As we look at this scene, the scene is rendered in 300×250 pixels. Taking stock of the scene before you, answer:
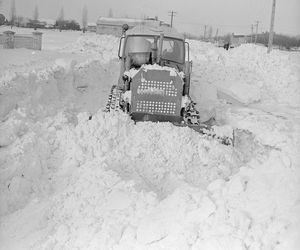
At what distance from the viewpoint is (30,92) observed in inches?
422

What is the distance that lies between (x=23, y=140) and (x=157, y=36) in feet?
14.8

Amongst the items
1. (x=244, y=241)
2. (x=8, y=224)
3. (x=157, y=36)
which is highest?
(x=157, y=36)

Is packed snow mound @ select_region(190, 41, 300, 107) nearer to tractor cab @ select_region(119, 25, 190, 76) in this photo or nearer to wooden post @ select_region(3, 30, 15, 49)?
tractor cab @ select_region(119, 25, 190, 76)

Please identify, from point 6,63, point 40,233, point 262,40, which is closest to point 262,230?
point 40,233

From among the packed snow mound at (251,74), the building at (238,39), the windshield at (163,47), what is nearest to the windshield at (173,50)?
the windshield at (163,47)

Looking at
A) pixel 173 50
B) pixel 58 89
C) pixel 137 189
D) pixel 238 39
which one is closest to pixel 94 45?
pixel 58 89

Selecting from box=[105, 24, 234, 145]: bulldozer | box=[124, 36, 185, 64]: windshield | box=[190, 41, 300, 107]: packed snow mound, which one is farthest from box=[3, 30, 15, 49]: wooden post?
box=[105, 24, 234, 145]: bulldozer

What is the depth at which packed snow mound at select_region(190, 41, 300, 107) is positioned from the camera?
18.2 meters

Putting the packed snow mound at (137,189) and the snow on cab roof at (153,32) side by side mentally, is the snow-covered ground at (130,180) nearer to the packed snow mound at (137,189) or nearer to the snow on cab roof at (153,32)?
the packed snow mound at (137,189)

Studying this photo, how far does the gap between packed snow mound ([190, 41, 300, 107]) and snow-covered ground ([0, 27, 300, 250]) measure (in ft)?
20.1

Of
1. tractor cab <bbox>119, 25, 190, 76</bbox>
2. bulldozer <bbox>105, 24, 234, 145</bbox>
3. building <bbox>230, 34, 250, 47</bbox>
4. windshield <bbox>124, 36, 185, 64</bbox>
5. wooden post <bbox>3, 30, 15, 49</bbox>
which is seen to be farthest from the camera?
building <bbox>230, 34, 250, 47</bbox>

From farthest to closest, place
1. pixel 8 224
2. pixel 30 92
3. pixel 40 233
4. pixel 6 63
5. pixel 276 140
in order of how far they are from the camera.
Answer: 1. pixel 6 63
2. pixel 30 92
3. pixel 276 140
4. pixel 8 224
5. pixel 40 233

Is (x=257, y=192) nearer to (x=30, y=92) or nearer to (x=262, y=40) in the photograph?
(x=30, y=92)

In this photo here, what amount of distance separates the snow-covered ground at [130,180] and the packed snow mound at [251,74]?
6139mm
